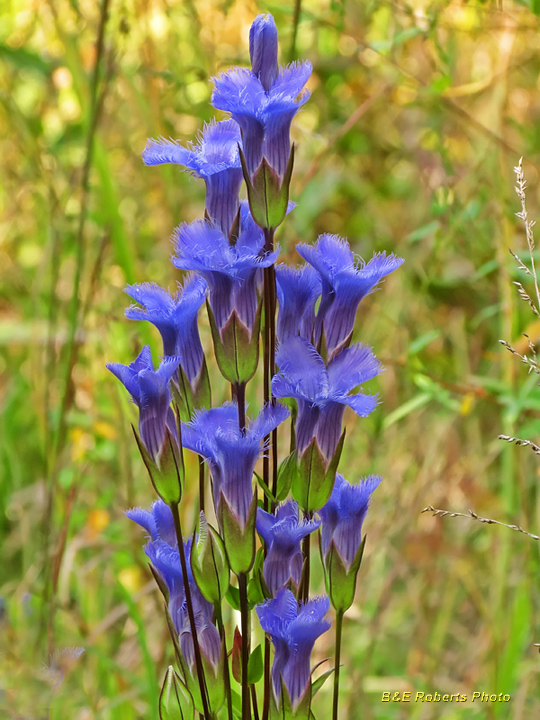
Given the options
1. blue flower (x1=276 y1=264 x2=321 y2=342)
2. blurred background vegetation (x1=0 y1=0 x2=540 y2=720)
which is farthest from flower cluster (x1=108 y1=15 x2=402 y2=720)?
blurred background vegetation (x1=0 y1=0 x2=540 y2=720)

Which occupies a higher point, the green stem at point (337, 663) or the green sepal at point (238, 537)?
the green sepal at point (238, 537)

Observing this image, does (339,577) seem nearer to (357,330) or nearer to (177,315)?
(177,315)

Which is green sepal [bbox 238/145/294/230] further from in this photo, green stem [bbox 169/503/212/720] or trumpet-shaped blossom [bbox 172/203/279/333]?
green stem [bbox 169/503/212/720]

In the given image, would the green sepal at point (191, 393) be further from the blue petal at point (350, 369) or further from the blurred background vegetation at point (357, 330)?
the blurred background vegetation at point (357, 330)

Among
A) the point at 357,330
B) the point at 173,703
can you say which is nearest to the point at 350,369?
the point at 173,703

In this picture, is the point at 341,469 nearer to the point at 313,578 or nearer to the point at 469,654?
the point at 313,578

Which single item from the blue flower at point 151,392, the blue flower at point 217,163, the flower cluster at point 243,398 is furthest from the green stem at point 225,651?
the blue flower at point 217,163

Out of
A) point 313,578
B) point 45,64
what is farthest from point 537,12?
point 313,578
